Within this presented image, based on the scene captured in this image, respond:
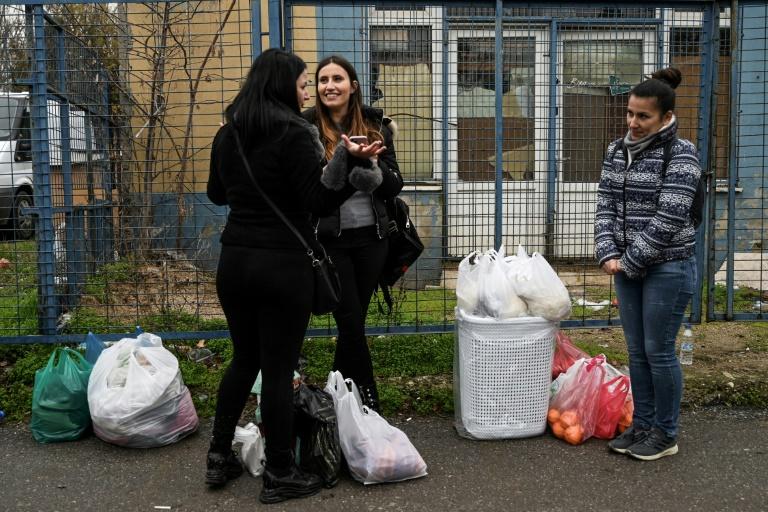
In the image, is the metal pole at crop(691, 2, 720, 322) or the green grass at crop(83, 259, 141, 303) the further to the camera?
the green grass at crop(83, 259, 141, 303)

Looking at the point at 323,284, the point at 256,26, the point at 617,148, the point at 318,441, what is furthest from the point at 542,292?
the point at 256,26

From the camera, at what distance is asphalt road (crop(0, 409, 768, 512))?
341 cm

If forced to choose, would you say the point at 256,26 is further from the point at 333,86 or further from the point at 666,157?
the point at 666,157

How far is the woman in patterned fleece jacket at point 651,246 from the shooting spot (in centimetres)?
359

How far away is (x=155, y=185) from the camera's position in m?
6.44

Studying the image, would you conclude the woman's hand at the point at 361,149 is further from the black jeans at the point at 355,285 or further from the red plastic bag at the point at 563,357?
the red plastic bag at the point at 563,357

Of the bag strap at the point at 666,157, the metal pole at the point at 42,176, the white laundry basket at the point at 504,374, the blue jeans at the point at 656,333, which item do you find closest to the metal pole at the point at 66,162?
the metal pole at the point at 42,176

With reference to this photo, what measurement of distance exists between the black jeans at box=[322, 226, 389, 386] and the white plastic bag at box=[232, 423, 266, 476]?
59cm

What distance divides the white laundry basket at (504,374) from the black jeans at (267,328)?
112cm

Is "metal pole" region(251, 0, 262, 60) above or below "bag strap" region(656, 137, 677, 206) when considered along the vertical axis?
above

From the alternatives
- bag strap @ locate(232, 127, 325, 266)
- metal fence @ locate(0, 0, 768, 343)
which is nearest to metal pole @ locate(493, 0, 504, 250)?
metal fence @ locate(0, 0, 768, 343)

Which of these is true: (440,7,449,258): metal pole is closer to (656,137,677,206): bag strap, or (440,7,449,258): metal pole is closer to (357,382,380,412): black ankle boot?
(357,382,380,412): black ankle boot

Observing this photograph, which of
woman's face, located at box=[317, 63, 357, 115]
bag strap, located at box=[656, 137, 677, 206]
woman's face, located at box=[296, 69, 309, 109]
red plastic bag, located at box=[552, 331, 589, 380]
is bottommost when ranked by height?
red plastic bag, located at box=[552, 331, 589, 380]

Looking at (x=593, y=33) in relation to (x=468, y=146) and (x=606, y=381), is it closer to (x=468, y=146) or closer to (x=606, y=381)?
(x=468, y=146)
